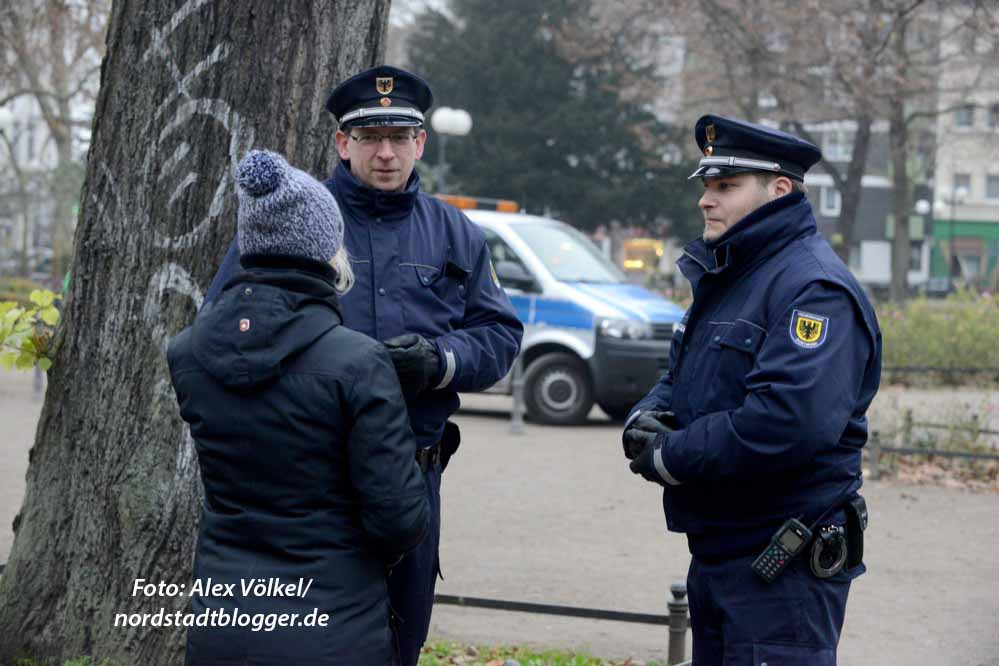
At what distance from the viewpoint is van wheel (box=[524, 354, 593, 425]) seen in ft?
47.0

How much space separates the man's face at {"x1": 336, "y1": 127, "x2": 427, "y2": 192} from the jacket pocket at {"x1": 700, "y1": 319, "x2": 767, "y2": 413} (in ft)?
3.55

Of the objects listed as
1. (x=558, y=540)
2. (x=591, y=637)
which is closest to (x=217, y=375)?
(x=591, y=637)

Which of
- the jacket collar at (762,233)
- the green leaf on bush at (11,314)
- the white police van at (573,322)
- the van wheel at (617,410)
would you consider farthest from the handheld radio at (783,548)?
the van wheel at (617,410)

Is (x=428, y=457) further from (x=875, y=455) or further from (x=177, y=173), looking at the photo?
(x=875, y=455)

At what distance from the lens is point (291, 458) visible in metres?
2.92

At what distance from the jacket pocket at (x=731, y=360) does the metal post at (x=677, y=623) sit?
7.51 feet

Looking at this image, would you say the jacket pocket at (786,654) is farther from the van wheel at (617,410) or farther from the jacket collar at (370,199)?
the van wheel at (617,410)

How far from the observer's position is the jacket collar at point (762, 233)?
3465mm

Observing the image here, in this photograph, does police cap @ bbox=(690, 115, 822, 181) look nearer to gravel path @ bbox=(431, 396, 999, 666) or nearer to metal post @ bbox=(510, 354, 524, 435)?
gravel path @ bbox=(431, 396, 999, 666)

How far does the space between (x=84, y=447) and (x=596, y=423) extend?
1050 centimetres

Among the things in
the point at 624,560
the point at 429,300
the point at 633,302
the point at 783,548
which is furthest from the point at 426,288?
the point at 633,302

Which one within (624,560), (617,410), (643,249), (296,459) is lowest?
(624,560)

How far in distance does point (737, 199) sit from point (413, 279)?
3.15ft

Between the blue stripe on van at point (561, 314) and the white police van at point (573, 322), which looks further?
the blue stripe on van at point (561, 314)
